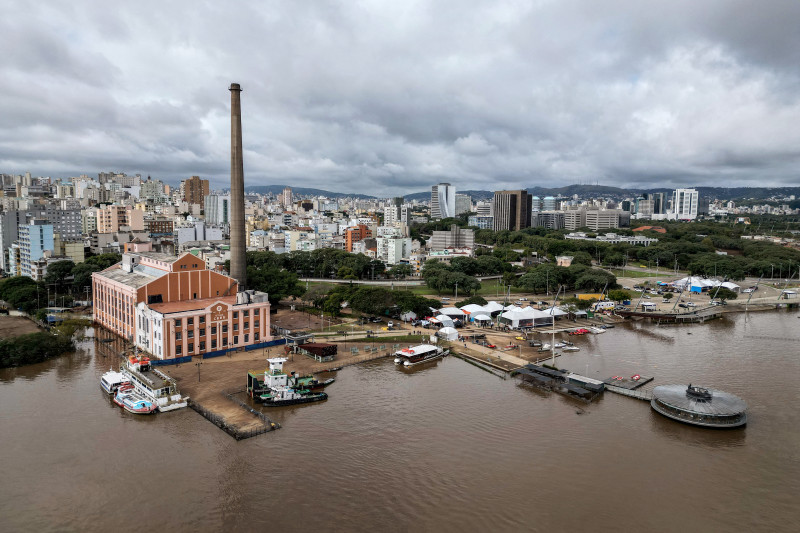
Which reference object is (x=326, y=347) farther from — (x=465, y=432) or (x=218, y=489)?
(x=218, y=489)

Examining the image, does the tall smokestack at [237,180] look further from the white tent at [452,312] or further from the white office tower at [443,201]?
the white office tower at [443,201]

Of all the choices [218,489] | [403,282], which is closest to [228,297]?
[218,489]

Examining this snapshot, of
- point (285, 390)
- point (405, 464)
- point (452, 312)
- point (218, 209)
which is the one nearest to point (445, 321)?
point (452, 312)

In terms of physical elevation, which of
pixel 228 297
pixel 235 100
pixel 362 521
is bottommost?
pixel 362 521

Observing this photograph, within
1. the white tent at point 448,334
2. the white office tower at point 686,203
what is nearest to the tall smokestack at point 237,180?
the white tent at point 448,334

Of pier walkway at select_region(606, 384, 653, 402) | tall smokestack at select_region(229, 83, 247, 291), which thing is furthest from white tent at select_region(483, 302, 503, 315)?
tall smokestack at select_region(229, 83, 247, 291)

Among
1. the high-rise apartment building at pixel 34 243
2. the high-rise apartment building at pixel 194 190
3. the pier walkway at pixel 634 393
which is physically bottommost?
the pier walkway at pixel 634 393

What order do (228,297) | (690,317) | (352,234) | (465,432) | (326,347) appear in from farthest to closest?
(352,234), (690,317), (228,297), (326,347), (465,432)
